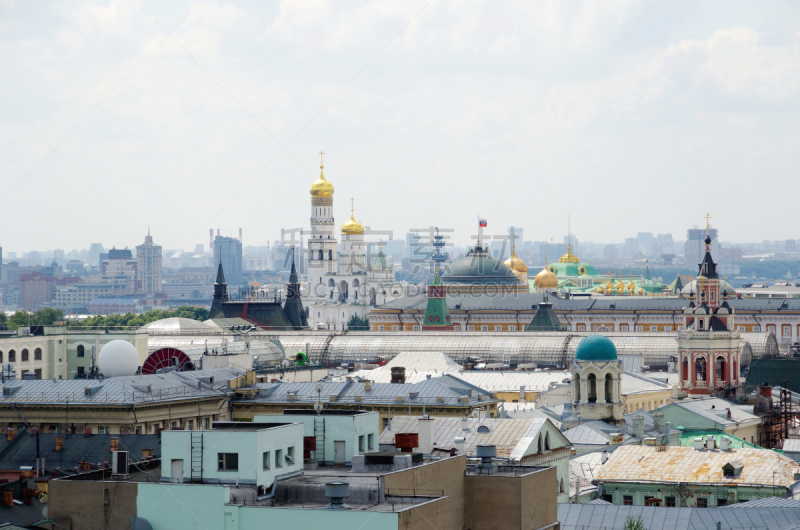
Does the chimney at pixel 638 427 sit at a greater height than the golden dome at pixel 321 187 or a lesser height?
lesser

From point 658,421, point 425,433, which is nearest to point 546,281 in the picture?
point 658,421

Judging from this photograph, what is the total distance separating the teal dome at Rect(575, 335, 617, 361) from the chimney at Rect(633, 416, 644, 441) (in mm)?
6410

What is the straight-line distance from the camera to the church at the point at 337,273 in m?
159

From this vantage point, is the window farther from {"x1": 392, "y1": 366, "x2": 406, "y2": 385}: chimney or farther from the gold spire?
the gold spire

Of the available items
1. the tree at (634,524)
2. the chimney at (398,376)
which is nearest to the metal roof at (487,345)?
the chimney at (398,376)

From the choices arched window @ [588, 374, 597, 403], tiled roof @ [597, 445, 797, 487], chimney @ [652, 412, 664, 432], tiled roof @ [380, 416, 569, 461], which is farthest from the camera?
arched window @ [588, 374, 597, 403]

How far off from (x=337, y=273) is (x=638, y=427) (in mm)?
116101

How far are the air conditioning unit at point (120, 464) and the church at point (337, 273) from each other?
436 feet

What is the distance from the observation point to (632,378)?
67.9m

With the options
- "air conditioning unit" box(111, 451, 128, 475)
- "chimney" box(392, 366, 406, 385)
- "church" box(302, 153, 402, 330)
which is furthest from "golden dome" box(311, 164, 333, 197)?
"air conditioning unit" box(111, 451, 128, 475)

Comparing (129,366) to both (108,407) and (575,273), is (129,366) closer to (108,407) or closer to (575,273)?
(108,407)

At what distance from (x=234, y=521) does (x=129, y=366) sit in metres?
33.2

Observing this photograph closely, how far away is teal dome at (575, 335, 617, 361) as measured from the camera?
56156 mm

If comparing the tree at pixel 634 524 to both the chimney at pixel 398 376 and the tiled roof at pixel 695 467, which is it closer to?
the tiled roof at pixel 695 467
